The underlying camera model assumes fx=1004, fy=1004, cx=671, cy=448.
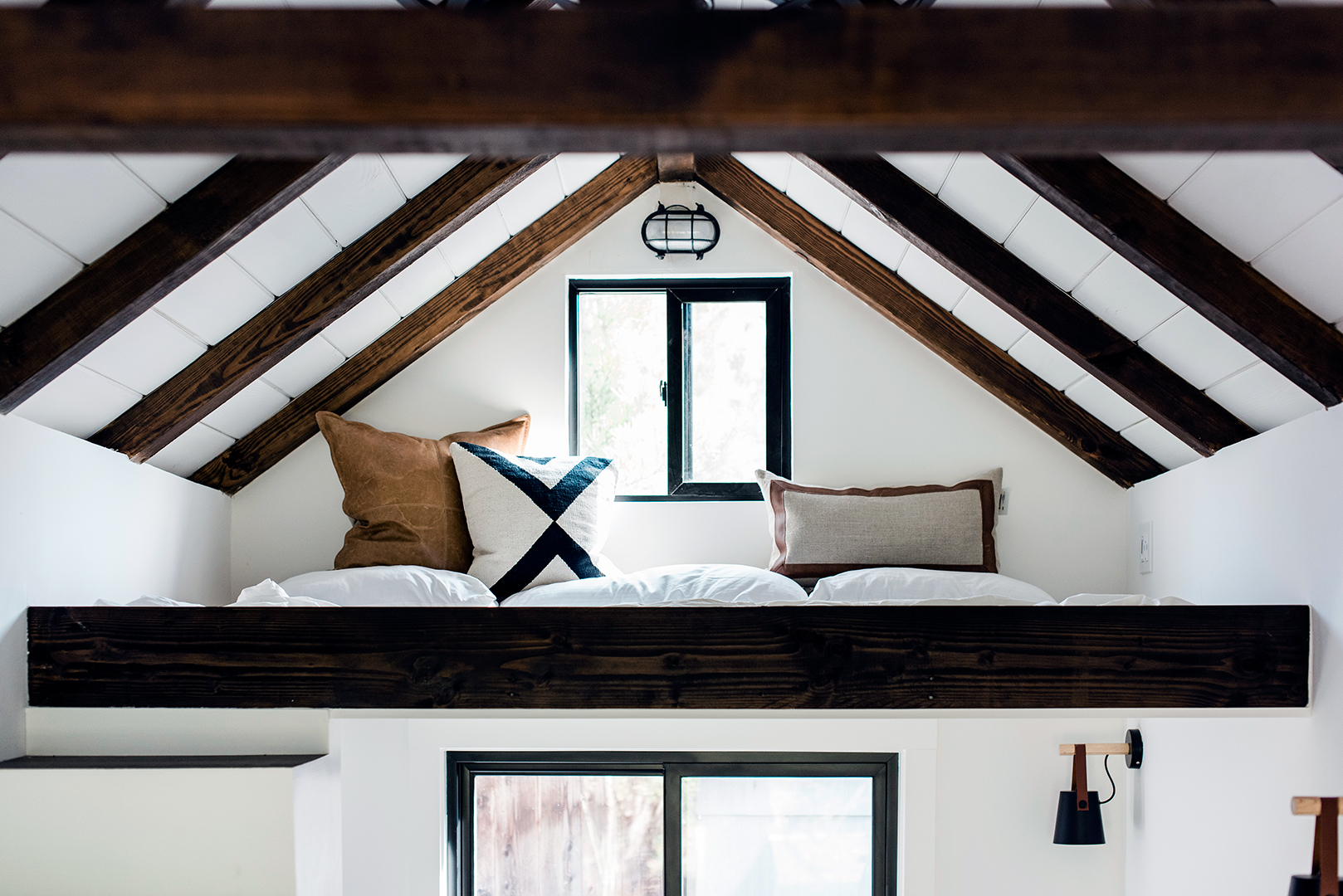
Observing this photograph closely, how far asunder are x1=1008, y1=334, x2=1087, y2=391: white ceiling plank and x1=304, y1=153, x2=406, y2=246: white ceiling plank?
161 cm

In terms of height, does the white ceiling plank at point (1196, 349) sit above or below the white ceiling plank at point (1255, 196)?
below

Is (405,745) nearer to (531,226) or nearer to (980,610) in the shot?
(531,226)

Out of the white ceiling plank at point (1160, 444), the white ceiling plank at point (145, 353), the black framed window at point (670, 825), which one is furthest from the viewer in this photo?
the black framed window at point (670, 825)

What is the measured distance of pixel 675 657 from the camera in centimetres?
193

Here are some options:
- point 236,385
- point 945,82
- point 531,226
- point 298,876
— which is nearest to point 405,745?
point 298,876

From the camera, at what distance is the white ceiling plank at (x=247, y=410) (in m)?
2.57

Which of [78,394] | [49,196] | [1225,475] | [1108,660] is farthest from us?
[1225,475]

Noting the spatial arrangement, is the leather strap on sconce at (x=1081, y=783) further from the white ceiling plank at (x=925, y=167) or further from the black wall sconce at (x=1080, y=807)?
the white ceiling plank at (x=925, y=167)

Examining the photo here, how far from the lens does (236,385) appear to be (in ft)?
7.61

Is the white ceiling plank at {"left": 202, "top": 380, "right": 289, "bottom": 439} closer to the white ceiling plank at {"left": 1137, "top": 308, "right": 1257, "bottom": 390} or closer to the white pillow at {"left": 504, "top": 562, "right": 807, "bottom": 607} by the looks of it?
the white pillow at {"left": 504, "top": 562, "right": 807, "bottom": 607}

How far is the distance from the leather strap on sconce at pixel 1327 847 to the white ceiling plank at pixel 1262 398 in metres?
0.75

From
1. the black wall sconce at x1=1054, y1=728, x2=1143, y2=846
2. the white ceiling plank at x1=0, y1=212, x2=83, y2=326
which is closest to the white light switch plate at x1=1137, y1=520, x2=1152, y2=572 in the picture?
the black wall sconce at x1=1054, y1=728, x2=1143, y2=846

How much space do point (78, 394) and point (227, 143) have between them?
1.41 meters

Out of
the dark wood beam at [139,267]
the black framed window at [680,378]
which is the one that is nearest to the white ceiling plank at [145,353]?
the dark wood beam at [139,267]
